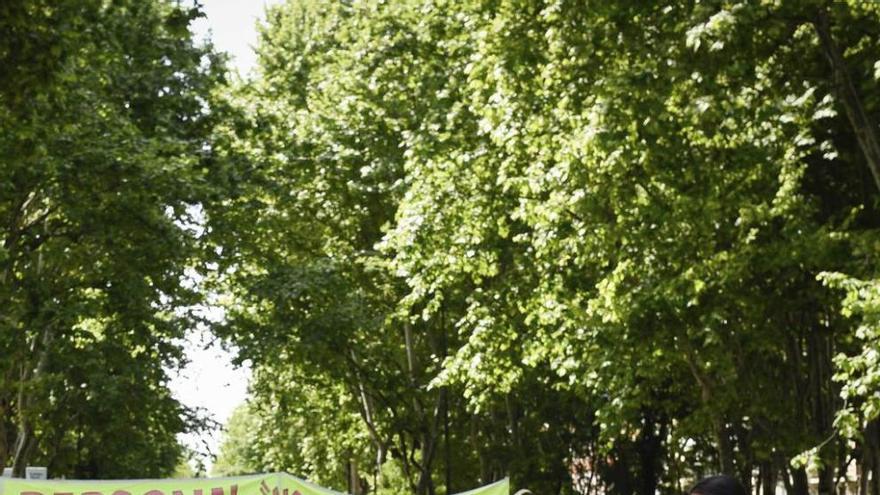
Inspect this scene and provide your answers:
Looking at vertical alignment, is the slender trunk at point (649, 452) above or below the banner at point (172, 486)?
above

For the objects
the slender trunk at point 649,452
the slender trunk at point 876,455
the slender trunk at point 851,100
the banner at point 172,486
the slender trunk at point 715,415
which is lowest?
the banner at point 172,486

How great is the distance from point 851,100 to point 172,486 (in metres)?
10.1

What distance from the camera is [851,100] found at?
16.9 m

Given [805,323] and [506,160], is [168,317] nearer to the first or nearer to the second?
[506,160]

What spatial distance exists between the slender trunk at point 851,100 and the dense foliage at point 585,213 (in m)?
0.04

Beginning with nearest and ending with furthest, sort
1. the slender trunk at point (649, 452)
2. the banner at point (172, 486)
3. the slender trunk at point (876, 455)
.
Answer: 1. the banner at point (172, 486)
2. the slender trunk at point (876, 455)
3. the slender trunk at point (649, 452)

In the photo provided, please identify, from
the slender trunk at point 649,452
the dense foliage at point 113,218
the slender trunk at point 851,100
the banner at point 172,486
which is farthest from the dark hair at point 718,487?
the slender trunk at point 649,452

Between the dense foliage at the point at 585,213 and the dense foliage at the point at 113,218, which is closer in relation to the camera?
the dense foliage at the point at 585,213

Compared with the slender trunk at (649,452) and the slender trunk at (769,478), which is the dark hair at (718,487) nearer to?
the slender trunk at (769,478)

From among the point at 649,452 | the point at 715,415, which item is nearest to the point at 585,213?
the point at 715,415

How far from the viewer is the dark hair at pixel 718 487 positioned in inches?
197

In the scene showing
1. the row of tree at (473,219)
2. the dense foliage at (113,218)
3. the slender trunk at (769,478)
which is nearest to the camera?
the row of tree at (473,219)

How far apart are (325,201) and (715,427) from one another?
1111 centimetres

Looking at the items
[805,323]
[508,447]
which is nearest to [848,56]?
[805,323]
